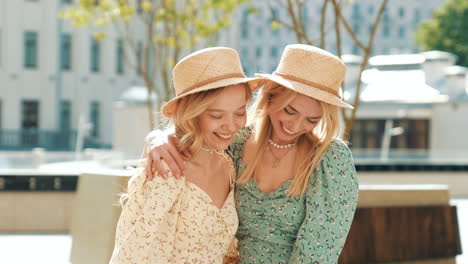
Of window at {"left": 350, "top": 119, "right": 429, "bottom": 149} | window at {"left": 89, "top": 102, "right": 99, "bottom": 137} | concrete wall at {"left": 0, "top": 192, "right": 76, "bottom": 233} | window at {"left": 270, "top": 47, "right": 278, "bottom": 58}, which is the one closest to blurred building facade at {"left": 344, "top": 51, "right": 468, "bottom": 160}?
window at {"left": 350, "top": 119, "right": 429, "bottom": 149}

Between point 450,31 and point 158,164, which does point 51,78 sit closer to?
point 450,31

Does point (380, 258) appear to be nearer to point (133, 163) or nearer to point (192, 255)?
point (192, 255)

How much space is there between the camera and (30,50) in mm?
40125

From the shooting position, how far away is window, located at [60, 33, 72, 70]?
41125mm

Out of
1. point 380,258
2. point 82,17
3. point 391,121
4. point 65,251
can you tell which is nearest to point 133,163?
point 82,17

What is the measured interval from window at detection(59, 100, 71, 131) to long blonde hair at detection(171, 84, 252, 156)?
1519 inches

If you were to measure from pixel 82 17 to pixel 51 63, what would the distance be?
2715cm

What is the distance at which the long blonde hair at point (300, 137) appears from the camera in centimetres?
333

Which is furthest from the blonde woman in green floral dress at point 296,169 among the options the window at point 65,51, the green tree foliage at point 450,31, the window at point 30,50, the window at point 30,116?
the green tree foliage at point 450,31

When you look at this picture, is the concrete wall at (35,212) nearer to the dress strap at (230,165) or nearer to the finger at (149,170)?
the dress strap at (230,165)

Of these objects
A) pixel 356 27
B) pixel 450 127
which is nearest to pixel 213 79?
pixel 450 127

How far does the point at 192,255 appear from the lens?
10.5 feet

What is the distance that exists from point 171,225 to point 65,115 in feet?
128

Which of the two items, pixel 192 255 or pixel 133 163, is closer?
pixel 192 255
